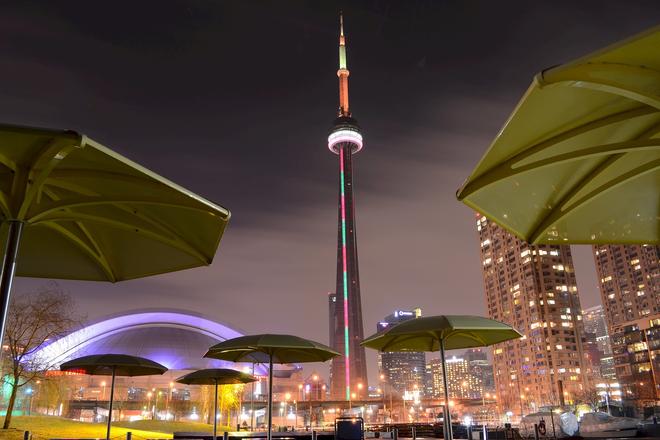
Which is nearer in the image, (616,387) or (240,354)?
(240,354)

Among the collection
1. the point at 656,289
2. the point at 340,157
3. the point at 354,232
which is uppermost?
the point at 340,157

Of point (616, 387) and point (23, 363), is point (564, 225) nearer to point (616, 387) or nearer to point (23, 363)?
point (23, 363)

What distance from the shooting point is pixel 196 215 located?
7812 mm

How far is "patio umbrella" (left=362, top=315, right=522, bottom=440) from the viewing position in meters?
11.5

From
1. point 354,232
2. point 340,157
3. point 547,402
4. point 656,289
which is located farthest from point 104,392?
point 656,289

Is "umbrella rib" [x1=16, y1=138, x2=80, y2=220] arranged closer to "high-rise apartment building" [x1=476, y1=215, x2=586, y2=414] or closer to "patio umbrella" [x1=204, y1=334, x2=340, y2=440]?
"patio umbrella" [x1=204, y1=334, x2=340, y2=440]

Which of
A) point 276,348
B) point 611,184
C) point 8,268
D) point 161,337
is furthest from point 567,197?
point 161,337

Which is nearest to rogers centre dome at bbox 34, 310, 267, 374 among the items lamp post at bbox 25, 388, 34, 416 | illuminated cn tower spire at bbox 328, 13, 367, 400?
illuminated cn tower spire at bbox 328, 13, 367, 400

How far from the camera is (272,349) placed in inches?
578

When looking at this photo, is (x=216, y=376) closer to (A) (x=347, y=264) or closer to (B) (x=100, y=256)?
(B) (x=100, y=256)

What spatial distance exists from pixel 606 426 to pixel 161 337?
3438 inches

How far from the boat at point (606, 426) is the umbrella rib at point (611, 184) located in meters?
17.1

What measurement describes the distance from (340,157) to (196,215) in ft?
442

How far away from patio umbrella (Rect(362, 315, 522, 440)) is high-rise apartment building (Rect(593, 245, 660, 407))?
10596 cm
